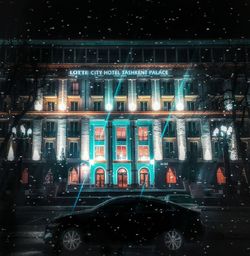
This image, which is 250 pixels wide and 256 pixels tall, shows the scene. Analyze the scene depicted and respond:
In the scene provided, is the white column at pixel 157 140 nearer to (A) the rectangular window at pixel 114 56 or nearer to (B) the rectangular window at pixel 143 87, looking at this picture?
(B) the rectangular window at pixel 143 87

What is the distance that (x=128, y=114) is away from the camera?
57656mm

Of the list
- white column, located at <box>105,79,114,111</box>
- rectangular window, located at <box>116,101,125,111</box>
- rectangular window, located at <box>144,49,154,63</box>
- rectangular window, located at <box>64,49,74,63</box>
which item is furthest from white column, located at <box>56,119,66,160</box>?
rectangular window, located at <box>144,49,154,63</box>

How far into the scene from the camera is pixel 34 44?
57.8m

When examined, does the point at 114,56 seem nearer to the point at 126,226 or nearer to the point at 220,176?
the point at 220,176

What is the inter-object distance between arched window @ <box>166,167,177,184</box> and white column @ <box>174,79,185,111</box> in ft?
34.1

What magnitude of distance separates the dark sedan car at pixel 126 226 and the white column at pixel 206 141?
46.8 meters

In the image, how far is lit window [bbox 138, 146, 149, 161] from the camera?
57109mm

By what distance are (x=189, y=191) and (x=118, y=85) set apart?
24239mm

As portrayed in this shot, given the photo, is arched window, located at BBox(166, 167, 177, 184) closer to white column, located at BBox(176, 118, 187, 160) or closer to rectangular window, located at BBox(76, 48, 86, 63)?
white column, located at BBox(176, 118, 187, 160)

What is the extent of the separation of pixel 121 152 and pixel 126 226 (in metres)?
47.0

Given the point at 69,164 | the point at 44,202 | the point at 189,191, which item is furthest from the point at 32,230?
the point at 69,164

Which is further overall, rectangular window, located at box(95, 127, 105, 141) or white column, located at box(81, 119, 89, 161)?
rectangular window, located at box(95, 127, 105, 141)

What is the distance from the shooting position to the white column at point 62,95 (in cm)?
5775

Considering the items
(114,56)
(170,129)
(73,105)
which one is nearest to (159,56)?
(114,56)
